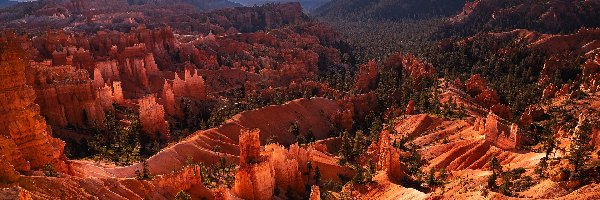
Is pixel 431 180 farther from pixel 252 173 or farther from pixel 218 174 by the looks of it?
pixel 218 174

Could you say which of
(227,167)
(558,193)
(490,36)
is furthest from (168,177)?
(490,36)

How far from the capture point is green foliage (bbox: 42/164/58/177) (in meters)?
30.0

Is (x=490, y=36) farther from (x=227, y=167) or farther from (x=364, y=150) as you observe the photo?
(x=227, y=167)

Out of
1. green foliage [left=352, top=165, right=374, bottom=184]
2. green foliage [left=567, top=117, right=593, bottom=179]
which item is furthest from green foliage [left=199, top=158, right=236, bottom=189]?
green foliage [left=567, top=117, right=593, bottom=179]

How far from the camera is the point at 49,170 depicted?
30781 millimetres

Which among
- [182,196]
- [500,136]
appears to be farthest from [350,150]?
[182,196]

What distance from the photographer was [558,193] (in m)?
34.7

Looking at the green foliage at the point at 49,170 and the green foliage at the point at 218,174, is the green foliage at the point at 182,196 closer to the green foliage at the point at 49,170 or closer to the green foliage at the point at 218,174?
the green foliage at the point at 218,174

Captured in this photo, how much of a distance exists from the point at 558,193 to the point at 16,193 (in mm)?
32108

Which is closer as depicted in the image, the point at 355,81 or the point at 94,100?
the point at 94,100

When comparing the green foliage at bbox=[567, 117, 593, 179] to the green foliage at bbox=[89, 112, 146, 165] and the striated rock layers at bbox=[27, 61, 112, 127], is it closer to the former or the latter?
the green foliage at bbox=[89, 112, 146, 165]

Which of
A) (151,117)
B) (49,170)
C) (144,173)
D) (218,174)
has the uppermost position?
(49,170)

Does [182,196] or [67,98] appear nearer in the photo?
[182,196]

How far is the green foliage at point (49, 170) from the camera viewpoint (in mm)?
30009
